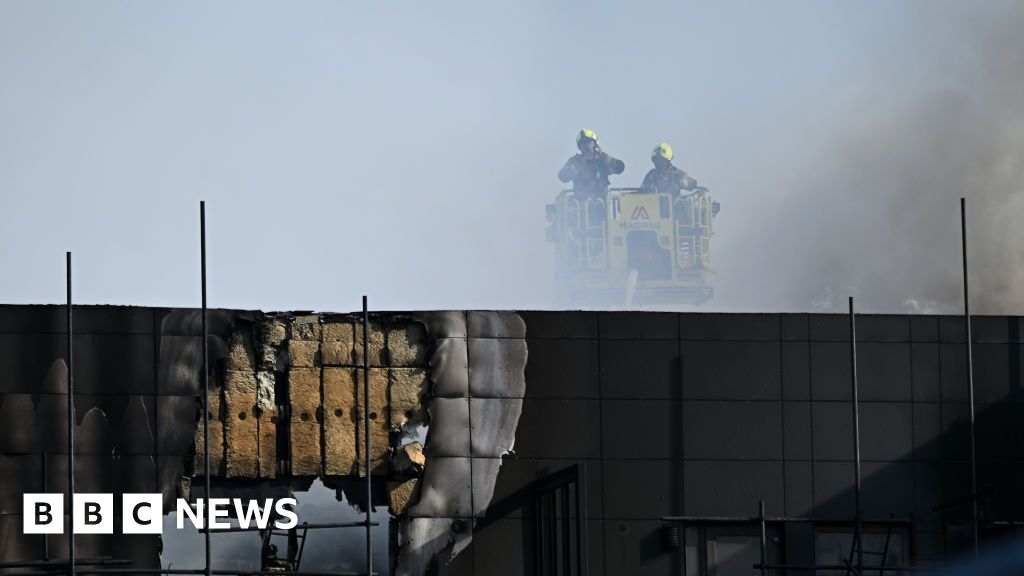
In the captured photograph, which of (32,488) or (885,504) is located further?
(885,504)

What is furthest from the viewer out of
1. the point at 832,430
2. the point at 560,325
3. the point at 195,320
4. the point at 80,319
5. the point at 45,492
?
the point at 832,430

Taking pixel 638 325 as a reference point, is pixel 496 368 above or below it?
below

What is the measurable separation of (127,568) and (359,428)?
12.7ft

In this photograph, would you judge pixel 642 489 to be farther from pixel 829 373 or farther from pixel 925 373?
pixel 925 373

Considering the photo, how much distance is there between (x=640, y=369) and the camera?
25.8 metres

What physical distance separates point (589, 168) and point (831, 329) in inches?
3519

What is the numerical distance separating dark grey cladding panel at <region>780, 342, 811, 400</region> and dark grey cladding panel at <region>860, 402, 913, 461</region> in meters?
0.94

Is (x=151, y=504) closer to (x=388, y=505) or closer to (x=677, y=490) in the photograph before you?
(x=388, y=505)

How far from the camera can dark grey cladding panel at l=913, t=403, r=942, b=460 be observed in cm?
2625

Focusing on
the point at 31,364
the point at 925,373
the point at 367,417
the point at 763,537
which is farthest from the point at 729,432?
the point at 31,364

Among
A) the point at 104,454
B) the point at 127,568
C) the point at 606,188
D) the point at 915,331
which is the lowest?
the point at 127,568

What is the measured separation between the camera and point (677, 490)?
25.5 metres

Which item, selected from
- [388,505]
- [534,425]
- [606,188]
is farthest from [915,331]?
[606,188]

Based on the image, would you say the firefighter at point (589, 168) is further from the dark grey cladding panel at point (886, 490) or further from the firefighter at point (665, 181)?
the dark grey cladding panel at point (886, 490)
